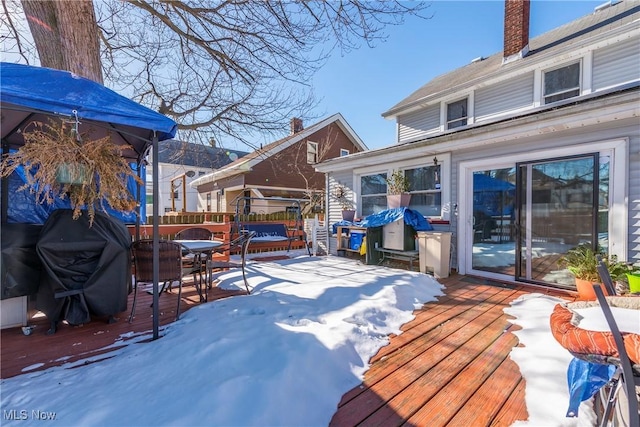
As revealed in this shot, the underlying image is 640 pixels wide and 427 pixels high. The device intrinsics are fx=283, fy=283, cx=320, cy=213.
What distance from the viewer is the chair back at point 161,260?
3.07m

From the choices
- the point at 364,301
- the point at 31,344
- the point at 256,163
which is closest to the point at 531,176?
the point at 364,301

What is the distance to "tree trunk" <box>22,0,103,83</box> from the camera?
3.61m

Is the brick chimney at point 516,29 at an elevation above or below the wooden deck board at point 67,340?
above

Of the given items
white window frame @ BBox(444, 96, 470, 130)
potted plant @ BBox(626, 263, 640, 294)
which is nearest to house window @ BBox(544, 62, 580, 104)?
white window frame @ BBox(444, 96, 470, 130)

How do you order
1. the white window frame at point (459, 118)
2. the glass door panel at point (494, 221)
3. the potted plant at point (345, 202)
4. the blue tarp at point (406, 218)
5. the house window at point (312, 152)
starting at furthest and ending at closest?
the house window at point (312, 152)
the white window frame at point (459, 118)
the potted plant at point (345, 202)
the blue tarp at point (406, 218)
the glass door panel at point (494, 221)

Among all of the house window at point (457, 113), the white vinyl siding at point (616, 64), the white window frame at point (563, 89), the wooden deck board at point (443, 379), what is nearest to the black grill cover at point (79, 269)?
the wooden deck board at point (443, 379)

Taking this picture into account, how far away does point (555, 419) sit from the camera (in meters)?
1.64

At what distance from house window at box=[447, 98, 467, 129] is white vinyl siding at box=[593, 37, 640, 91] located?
284cm

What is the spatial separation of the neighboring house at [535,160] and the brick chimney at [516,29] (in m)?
0.03

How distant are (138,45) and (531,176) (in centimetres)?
771

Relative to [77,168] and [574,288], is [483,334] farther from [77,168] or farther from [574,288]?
[77,168]

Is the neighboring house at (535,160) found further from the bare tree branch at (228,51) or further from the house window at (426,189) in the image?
the bare tree branch at (228,51)

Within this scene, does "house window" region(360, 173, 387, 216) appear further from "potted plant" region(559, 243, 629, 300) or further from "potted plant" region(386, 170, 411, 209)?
"potted plant" region(559, 243, 629, 300)

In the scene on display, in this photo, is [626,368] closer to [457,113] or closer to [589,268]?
[589,268]
